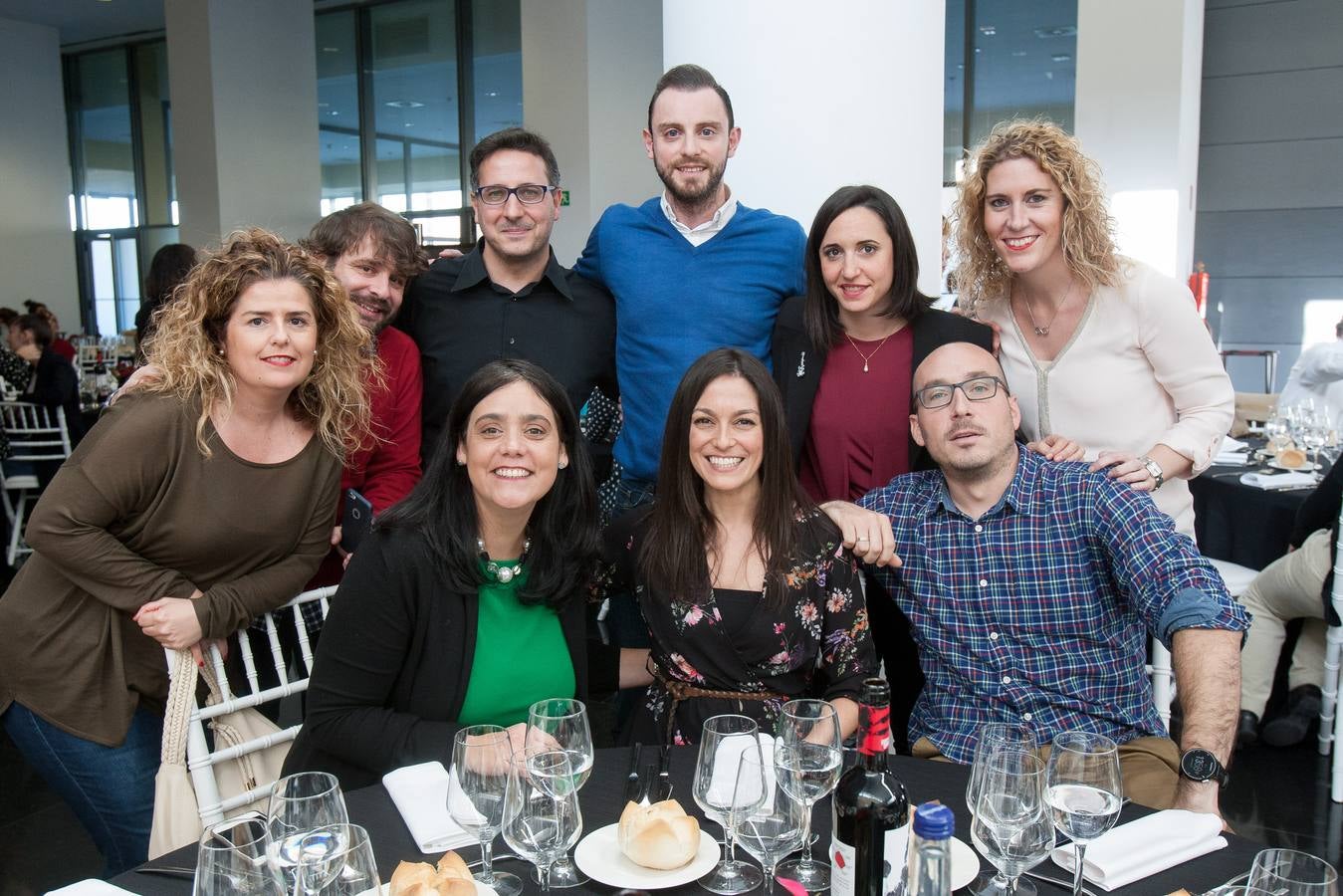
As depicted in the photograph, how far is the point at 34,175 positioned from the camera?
A: 43.9 ft

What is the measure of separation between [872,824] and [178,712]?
1385mm

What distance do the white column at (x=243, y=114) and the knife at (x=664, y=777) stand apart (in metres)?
8.93

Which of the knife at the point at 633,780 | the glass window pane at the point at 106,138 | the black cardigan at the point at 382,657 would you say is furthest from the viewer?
the glass window pane at the point at 106,138

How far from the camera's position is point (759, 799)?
1.21m

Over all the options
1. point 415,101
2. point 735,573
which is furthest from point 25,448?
point 735,573

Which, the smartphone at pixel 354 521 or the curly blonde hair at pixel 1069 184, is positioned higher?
the curly blonde hair at pixel 1069 184

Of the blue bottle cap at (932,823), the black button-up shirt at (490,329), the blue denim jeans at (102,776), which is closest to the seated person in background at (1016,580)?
the black button-up shirt at (490,329)

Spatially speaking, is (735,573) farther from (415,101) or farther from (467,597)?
(415,101)

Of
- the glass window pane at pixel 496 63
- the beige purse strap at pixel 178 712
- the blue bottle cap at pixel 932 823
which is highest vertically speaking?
the glass window pane at pixel 496 63

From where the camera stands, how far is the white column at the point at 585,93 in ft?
26.3

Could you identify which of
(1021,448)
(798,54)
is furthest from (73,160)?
(1021,448)

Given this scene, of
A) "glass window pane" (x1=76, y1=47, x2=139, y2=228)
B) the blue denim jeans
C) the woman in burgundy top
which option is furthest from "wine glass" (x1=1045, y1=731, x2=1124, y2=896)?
"glass window pane" (x1=76, y1=47, x2=139, y2=228)

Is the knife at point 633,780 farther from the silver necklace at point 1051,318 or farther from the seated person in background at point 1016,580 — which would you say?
the silver necklace at point 1051,318

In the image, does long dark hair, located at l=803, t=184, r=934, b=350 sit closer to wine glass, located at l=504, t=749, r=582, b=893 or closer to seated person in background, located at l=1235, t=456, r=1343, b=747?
wine glass, located at l=504, t=749, r=582, b=893
